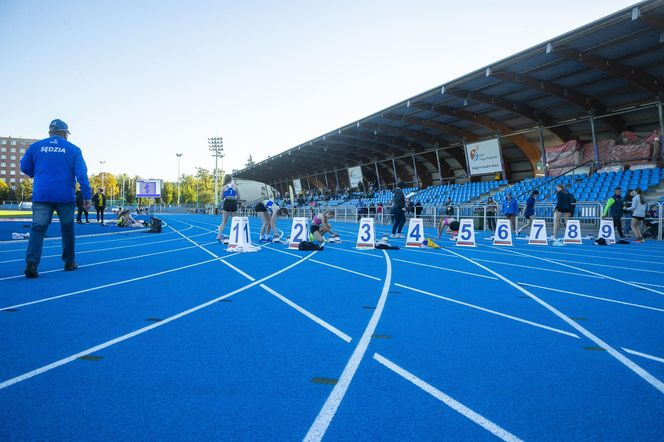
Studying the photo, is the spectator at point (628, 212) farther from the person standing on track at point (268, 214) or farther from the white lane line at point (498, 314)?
the white lane line at point (498, 314)

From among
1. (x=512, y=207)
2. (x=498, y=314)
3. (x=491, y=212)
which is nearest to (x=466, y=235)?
(x=512, y=207)

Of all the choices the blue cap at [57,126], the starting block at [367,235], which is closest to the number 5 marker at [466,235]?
the starting block at [367,235]

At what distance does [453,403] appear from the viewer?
7.74ft

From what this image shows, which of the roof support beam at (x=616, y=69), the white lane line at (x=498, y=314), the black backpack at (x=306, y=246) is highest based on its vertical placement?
the roof support beam at (x=616, y=69)

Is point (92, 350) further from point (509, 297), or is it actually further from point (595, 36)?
point (595, 36)

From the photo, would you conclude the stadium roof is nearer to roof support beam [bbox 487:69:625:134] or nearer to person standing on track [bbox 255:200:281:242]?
roof support beam [bbox 487:69:625:134]

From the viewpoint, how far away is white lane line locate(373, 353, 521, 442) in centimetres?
205

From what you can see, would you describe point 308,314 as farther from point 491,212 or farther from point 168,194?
point 168,194

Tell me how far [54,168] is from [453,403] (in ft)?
20.2

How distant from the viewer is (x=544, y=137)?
96.4 ft

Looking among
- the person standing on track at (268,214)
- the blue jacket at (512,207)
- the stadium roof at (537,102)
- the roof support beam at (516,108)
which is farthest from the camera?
the roof support beam at (516,108)

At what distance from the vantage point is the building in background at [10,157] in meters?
125

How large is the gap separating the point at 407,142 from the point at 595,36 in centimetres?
2139

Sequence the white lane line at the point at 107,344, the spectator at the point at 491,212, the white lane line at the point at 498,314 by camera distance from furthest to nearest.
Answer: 1. the spectator at the point at 491,212
2. the white lane line at the point at 498,314
3. the white lane line at the point at 107,344
